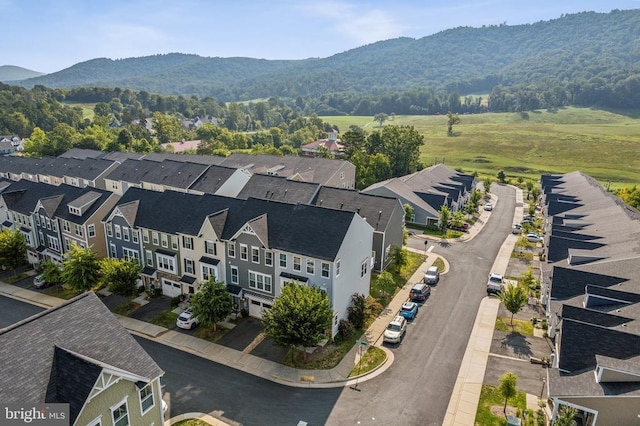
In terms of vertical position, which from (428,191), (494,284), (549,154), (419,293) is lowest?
(419,293)

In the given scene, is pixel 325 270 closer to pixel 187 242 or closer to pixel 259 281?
pixel 259 281

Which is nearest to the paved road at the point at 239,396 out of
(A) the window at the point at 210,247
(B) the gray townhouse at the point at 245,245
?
(B) the gray townhouse at the point at 245,245

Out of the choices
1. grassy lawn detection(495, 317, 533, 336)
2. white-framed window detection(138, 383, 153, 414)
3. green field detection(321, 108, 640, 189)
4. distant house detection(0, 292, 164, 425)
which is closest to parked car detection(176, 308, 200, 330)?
distant house detection(0, 292, 164, 425)

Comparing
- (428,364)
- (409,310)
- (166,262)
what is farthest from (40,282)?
(428,364)

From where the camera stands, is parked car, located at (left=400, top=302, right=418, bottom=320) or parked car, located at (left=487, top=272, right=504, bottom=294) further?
parked car, located at (left=487, top=272, right=504, bottom=294)

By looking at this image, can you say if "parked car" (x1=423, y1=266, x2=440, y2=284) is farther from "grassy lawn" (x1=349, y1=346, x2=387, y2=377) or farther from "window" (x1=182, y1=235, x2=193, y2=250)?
"window" (x1=182, y1=235, x2=193, y2=250)
